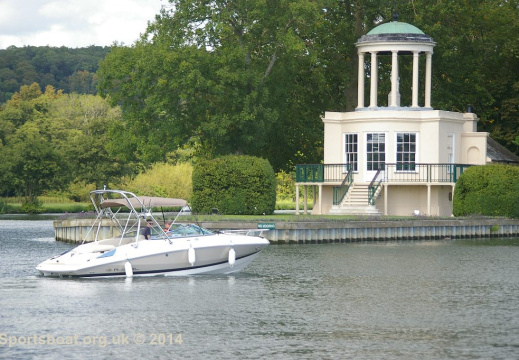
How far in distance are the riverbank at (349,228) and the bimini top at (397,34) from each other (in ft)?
35.0

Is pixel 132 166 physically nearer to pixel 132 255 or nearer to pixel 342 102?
pixel 342 102

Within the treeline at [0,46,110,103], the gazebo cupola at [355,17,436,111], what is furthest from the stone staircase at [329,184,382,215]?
the treeline at [0,46,110,103]

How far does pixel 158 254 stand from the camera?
3453 centimetres

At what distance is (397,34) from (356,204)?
960cm

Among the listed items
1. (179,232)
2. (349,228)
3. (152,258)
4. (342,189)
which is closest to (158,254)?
(152,258)

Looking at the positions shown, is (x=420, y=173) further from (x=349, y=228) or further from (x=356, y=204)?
(x=349, y=228)

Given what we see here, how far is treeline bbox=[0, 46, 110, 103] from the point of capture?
17175 cm

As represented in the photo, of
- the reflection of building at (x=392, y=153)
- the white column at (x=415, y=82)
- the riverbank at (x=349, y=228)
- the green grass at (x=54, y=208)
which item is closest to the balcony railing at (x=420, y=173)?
the reflection of building at (x=392, y=153)

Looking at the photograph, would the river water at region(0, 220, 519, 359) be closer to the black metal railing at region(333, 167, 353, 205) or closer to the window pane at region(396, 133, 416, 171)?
the black metal railing at region(333, 167, 353, 205)

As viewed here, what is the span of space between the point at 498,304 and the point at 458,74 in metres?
39.7

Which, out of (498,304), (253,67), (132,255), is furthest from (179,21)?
(498,304)

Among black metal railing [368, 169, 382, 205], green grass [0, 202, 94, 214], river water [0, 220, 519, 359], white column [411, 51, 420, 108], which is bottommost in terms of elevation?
river water [0, 220, 519, 359]

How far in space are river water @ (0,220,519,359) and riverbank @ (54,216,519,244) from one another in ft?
20.9

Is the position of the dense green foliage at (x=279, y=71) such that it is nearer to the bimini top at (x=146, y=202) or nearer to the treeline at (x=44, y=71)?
the bimini top at (x=146, y=202)
